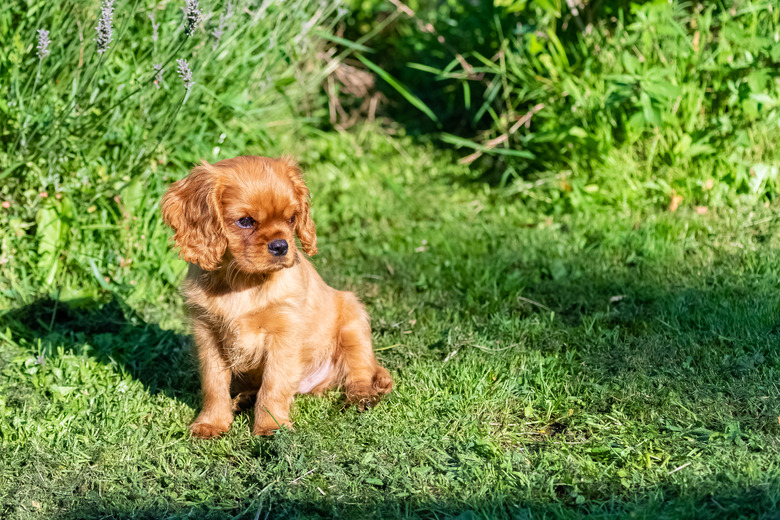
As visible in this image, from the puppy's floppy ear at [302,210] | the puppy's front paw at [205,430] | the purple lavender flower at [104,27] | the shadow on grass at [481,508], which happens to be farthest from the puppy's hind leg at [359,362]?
the purple lavender flower at [104,27]

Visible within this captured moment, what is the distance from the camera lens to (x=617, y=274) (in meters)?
4.49

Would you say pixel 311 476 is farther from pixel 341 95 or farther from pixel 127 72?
pixel 341 95

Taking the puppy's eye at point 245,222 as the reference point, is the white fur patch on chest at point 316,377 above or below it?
below

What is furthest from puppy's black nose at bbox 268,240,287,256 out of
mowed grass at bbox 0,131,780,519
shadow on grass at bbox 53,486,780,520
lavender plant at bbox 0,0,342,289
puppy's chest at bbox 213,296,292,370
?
lavender plant at bbox 0,0,342,289

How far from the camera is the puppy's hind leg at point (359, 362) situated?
11.5 ft

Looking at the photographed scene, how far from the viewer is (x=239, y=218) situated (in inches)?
126

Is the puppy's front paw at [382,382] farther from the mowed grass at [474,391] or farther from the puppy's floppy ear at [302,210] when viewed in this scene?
the puppy's floppy ear at [302,210]

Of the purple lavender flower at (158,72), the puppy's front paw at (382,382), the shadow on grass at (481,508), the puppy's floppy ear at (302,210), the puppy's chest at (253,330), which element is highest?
the purple lavender flower at (158,72)

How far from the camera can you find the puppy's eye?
126 inches

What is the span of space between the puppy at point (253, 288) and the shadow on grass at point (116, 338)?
467 millimetres

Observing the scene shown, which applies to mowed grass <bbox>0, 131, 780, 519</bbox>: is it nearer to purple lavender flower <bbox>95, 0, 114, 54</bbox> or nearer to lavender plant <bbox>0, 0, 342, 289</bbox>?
lavender plant <bbox>0, 0, 342, 289</bbox>

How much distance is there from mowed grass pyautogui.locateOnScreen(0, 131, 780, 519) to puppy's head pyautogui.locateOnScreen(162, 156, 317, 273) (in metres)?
0.77

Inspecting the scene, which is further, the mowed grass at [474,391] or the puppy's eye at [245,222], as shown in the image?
the puppy's eye at [245,222]

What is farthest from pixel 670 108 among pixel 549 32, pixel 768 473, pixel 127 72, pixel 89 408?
pixel 89 408
